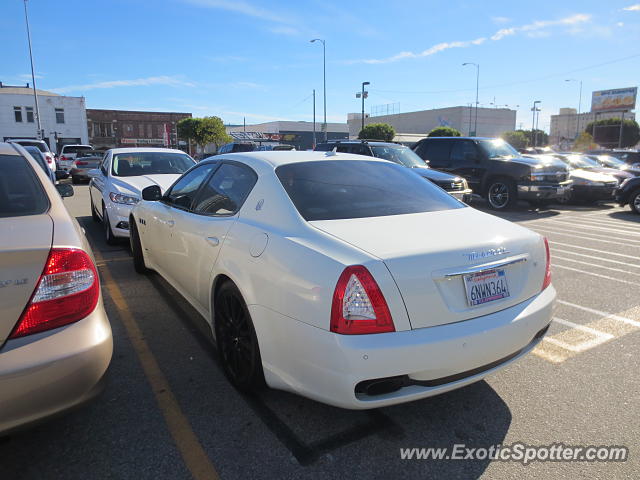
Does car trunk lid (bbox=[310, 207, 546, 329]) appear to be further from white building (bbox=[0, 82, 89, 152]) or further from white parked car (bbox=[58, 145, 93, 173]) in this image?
white building (bbox=[0, 82, 89, 152])

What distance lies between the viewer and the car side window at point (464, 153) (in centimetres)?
1282

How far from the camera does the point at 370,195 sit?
10.7 ft

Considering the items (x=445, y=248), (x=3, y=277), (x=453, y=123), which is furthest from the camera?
(x=453, y=123)

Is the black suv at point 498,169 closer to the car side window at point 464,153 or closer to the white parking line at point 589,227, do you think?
the car side window at point 464,153

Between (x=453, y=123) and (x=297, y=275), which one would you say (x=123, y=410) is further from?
(x=453, y=123)

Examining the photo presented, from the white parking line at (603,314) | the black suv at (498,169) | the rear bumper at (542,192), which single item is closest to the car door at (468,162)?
the black suv at (498,169)

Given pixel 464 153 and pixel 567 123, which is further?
pixel 567 123

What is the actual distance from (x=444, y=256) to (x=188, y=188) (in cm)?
271

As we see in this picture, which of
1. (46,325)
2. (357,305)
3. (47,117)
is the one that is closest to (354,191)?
(357,305)

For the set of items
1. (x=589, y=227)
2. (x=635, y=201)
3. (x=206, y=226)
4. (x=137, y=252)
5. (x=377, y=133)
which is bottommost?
(x=589, y=227)

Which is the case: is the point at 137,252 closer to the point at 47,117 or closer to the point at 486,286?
the point at 486,286

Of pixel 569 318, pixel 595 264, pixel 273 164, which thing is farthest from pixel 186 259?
pixel 595 264

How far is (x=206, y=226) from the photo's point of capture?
3.45m

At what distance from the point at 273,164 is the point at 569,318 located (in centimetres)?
320
